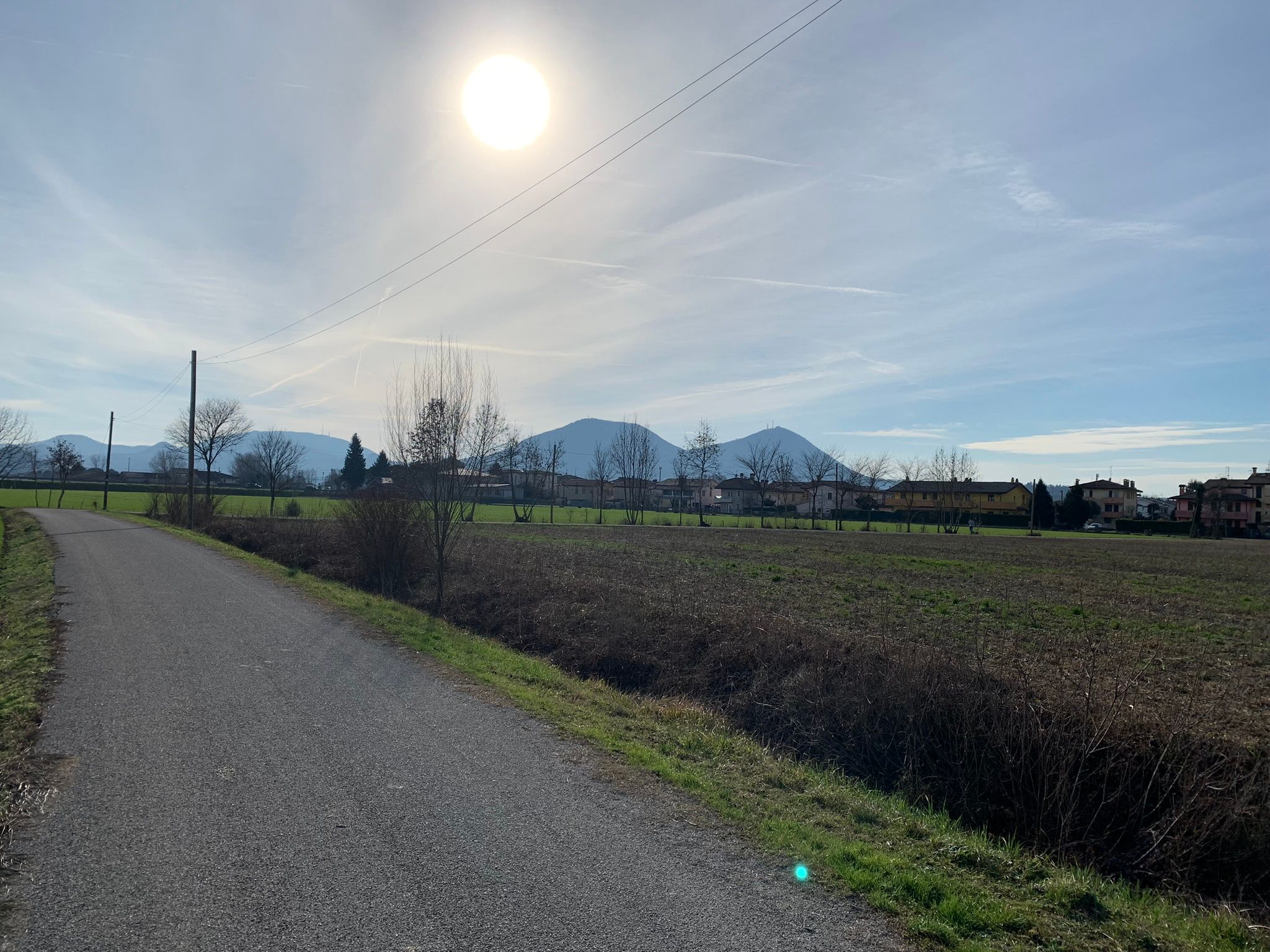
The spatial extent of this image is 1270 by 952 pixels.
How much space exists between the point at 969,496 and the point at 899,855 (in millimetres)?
116725

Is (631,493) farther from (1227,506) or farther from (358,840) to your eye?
(358,840)

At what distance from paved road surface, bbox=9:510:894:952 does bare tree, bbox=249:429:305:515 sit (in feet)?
294

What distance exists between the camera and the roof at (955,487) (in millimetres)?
111250

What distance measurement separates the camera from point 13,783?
616 centimetres

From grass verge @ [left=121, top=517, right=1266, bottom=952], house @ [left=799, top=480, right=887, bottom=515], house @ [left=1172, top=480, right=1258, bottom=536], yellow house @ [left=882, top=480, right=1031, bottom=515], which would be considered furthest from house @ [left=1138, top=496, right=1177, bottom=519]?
grass verge @ [left=121, top=517, right=1266, bottom=952]

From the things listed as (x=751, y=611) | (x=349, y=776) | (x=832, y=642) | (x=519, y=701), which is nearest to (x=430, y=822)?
(x=349, y=776)

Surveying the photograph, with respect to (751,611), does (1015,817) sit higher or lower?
lower

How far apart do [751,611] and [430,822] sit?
10995mm

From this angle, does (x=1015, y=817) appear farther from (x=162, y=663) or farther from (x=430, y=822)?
(x=162, y=663)

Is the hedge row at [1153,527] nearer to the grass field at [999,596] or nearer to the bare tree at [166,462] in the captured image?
the grass field at [999,596]

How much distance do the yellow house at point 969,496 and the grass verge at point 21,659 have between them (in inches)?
4221

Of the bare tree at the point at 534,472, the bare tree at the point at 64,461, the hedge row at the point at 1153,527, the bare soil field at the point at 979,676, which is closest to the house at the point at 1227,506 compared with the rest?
the hedge row at the point at 1153,527

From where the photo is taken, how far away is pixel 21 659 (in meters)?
10.7

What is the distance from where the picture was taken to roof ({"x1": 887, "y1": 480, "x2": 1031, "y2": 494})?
365ft
